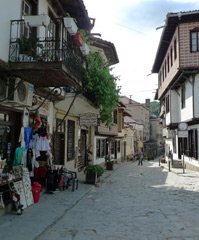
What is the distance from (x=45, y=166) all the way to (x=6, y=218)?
12.8 ft

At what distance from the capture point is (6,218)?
771 centimetres

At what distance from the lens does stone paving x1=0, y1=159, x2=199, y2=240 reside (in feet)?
22.1

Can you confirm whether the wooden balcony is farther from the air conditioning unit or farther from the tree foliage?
the tree foliage

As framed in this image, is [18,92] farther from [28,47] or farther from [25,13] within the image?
[25,13]

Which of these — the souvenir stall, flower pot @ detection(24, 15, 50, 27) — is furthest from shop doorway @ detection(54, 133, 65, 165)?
flower pot @ detection(24, 15, 50, 27)

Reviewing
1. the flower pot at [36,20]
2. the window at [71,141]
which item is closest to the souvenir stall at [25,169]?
the flower pot at [36,20]

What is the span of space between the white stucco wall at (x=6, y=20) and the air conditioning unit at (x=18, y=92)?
0.88 metres

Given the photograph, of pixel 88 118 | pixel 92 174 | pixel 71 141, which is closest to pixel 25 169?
pixel 92 174

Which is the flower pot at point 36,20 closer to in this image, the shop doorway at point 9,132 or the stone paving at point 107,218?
the shop doorway at point 9,132

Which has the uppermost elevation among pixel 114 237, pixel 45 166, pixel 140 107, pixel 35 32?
pixel 140 107

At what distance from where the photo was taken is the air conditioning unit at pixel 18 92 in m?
8.84

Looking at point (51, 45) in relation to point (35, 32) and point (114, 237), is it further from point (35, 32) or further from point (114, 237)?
point (114, 237)

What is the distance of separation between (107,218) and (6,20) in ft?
17.6

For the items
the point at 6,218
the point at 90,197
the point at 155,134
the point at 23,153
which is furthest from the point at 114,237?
the point at 155,134
